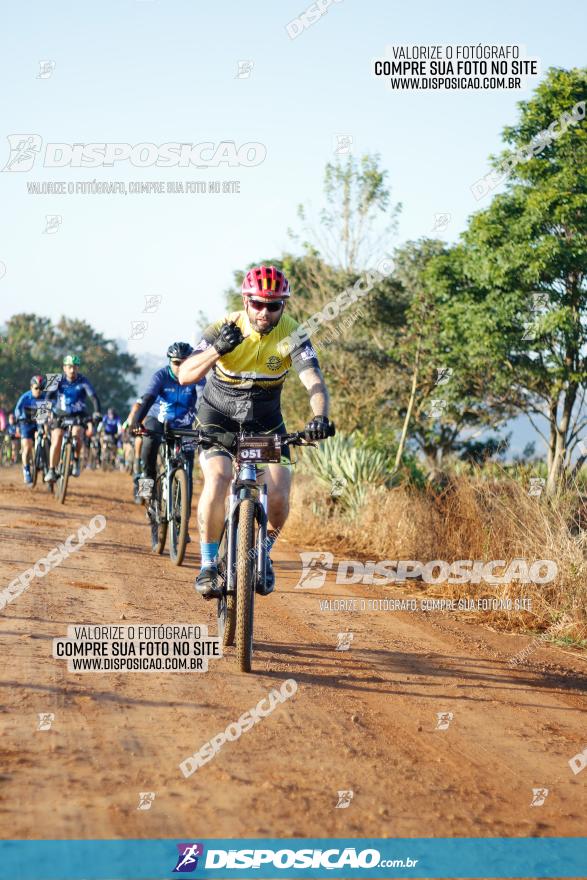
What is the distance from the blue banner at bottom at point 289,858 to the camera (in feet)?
10.9

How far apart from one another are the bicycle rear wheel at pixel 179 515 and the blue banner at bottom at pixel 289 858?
6400 mm

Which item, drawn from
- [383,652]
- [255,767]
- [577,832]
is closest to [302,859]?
[255,767]

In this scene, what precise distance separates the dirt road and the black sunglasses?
2.39 metres

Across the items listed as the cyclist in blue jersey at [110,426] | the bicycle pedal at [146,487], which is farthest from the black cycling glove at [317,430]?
the cyclist in blue jersey at [110,426]

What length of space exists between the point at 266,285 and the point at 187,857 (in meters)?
3.73

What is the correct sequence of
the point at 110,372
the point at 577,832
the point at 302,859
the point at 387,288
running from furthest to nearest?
the point at 110,372 → the point at 387,288 → the point at 577,832 → the point at 302,859

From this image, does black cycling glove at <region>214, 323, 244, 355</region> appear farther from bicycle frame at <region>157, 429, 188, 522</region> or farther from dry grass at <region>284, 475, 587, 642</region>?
bicycle frame at <region>157, 429, 188, 522</region>

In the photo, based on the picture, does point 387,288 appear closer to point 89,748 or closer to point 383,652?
point 383,652

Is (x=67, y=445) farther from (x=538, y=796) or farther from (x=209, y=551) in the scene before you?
(x=538, y=796)

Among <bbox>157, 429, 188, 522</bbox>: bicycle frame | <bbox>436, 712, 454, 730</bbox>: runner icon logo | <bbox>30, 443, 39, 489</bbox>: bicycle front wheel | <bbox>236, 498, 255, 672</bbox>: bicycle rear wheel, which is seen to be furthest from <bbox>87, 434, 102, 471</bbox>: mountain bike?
<bbox>436, 712, 454, 730</bbox>: runner icon logo

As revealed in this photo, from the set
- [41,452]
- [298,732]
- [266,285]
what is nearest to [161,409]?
[266,285]

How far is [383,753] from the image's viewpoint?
4.63 m

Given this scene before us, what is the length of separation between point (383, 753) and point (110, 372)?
75.9 metres

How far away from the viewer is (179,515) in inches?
394
